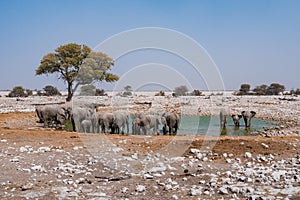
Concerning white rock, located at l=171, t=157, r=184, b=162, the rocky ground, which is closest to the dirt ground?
the rocky ground

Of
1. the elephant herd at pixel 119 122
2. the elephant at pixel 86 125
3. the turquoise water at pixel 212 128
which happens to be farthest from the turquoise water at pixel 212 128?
the elephant at pixel 86 125

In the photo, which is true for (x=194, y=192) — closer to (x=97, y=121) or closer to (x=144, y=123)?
(x=144, y=123)

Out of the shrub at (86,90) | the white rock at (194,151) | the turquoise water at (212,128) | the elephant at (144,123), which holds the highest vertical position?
the shrub at (86,90)

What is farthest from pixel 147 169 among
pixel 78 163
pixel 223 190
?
pixel 223 190

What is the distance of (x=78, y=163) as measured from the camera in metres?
11.0

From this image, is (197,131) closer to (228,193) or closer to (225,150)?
(225,150)

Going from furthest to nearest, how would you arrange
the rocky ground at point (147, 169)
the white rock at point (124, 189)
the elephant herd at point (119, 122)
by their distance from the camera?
the elephant herd at point (119, 122) → the white rock at point (124, 189) → the rocky ground at point (147, 169)

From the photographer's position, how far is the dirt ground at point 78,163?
8.22 m

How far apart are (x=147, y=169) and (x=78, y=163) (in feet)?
7.61

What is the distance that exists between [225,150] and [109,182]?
4.95 m

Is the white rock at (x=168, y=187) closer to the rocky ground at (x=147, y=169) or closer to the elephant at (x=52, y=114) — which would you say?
the rocky ground at (x=147, y=169)

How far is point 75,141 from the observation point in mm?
14852

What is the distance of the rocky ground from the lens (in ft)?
26.7

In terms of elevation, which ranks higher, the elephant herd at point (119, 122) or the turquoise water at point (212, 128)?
the elephant herd at point (119, 122)
